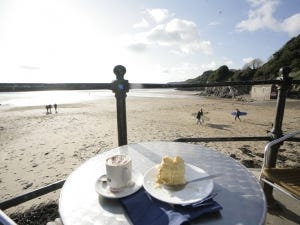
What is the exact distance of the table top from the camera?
987mm

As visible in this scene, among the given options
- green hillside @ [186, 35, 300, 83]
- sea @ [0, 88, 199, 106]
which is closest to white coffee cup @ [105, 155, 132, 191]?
sea @ [0, 88, 199, 106]

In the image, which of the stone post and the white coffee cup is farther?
the stone post

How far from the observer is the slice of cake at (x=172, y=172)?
3.68 feet

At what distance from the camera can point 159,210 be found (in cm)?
98

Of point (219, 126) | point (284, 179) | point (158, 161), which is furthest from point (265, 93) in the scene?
point (158, 161)

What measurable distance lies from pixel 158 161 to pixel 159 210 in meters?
0.61

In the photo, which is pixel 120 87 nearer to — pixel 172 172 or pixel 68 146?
pixel 172 172

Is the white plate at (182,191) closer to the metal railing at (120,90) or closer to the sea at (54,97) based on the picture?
the metal railing at (120,90)

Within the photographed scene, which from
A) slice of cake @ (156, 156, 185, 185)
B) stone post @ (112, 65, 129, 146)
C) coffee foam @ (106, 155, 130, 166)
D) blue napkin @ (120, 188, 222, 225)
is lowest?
blue napkin @ (120, 188, 222, 225)

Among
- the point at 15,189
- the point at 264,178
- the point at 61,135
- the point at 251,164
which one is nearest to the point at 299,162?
the point at 251,164

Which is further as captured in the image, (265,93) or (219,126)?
(265,93)

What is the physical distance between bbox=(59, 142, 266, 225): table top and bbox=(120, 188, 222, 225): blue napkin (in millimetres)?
36

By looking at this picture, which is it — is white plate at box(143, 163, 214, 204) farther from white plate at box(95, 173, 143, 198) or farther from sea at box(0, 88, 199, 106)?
sea at box(0, 88, 199, 106)

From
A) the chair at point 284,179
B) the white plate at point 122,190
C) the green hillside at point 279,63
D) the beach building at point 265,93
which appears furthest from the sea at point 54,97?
the white plate at point 122,190
